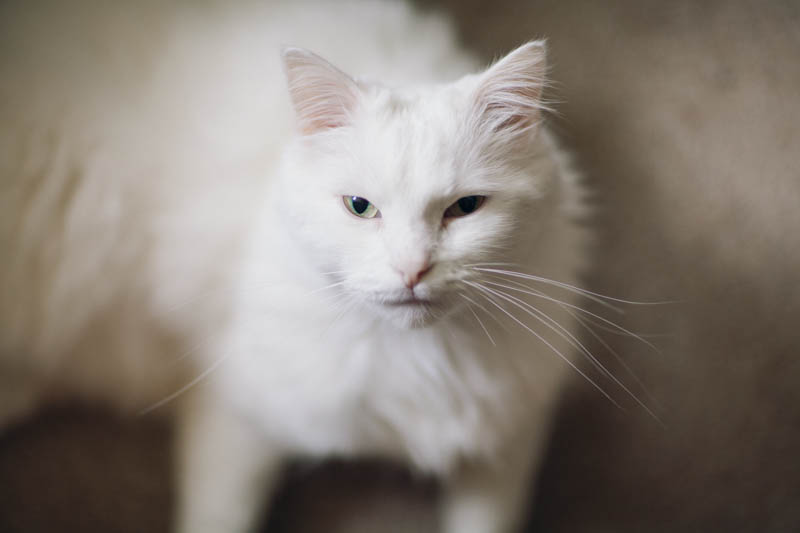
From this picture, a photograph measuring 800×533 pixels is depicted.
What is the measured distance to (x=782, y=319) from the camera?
1.07m

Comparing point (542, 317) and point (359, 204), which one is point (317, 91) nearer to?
point (359, 204)

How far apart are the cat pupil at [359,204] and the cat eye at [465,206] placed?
103 millimetres

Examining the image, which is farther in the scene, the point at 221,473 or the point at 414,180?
the point at 221,473

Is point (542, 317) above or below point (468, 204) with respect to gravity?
below

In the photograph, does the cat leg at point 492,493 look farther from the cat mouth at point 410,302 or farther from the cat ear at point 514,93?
the cat ear at point 514,93

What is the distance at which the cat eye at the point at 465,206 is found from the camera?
2.40ft

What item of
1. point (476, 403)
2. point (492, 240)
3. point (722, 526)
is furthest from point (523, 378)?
point (722, 526)

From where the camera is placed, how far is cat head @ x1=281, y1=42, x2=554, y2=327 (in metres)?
0.68

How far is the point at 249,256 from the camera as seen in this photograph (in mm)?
965

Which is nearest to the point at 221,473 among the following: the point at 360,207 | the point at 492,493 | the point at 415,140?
the point at 492,493

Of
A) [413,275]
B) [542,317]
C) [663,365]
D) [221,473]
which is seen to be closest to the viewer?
[413,275]

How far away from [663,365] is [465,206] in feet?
2.24

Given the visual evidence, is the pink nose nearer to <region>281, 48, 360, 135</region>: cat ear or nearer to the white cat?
the white cat

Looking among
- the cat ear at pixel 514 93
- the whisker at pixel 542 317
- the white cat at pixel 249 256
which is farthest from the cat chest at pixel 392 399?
the cat ear at pixel 514 93
